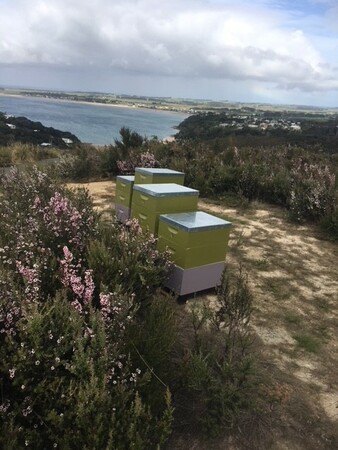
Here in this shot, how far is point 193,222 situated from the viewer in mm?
5172

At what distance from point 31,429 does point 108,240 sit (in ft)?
7.67

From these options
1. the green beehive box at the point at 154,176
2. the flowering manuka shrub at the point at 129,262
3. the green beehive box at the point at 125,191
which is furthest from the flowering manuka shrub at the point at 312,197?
the flowering manuka shrub at the point at 129,262

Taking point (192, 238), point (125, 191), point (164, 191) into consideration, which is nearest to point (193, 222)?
point (192, 238)

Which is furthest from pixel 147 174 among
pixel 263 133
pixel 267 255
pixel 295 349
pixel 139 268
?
pixel 263 133

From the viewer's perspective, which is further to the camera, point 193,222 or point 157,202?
point 157,202

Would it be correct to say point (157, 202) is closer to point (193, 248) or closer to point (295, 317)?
point (193, 248)

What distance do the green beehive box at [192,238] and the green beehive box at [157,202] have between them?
0.34 m

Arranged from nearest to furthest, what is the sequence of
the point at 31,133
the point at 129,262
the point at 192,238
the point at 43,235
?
1. the point at 129,262
2. the point at 43,235
3. the point at 192,238
4. the point at 31,133

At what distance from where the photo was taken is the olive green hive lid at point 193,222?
4943 millimetres

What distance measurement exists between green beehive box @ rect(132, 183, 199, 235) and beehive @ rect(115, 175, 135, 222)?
1.17m

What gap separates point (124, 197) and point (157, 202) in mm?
2080

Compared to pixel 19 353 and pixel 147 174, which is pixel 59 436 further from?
pixel 147 174

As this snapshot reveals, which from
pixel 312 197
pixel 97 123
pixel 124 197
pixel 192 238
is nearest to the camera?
pixel 192 238

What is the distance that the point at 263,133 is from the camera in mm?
56219
